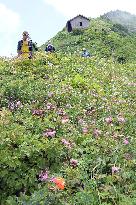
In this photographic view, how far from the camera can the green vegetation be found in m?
8.49

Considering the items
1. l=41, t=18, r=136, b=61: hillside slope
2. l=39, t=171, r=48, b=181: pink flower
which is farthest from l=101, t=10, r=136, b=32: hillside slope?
l=39, t=171, r=48, b=181: pink flower

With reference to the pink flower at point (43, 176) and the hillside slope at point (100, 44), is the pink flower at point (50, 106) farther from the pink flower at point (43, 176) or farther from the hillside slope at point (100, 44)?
the hillside slope at point (100, 44)

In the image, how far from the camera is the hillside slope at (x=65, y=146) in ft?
27.8

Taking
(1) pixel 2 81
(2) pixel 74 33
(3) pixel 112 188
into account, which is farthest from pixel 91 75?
(2) pixel 74 33

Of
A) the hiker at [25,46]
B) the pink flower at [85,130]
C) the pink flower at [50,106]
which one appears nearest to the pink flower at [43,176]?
the pink flower at [85,130]

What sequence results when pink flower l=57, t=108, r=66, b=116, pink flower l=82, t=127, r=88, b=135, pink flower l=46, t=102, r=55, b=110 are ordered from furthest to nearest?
1. pink flower l=46, t=102, r=55, b=110
2. pink flower l=57, t=108, r=66, b=116
3. pink flower l=82, t=127, r=88, b=135

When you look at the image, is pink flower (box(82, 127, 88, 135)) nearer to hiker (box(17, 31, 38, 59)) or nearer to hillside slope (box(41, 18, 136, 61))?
hiker (box(17, 31, 38, 59))

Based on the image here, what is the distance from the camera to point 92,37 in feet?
246

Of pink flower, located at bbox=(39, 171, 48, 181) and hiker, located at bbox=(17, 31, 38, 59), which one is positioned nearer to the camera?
pink flower, located at bbox=(39, 171, 48, 181)

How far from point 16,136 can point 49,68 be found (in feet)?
36.3

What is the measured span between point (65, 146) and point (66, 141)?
226mm

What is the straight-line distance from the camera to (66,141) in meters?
10.3

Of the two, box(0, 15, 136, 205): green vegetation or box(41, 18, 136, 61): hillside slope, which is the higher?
box(41, 18, 136, 61): hillside slope

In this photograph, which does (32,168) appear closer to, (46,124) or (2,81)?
(46,124)
